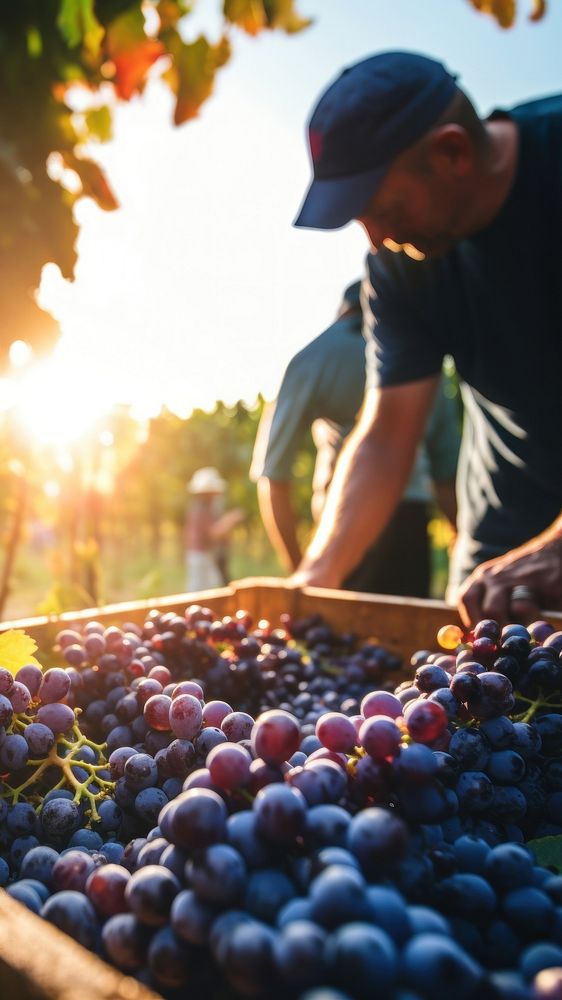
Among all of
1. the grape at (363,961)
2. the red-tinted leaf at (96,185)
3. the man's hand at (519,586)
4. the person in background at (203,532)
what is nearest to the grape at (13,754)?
the grape at (363,961)

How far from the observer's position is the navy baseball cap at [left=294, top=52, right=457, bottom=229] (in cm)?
169

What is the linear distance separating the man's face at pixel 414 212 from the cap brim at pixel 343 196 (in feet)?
0.10

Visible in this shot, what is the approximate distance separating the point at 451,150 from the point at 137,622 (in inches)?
54.8

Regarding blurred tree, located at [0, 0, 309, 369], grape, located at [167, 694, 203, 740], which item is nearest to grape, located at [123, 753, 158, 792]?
grape, located at [167, 694, 203, 740]

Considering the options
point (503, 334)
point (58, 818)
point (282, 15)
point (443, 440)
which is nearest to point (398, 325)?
point (503, 334)

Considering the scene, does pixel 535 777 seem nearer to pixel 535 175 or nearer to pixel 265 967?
pixel 265 967

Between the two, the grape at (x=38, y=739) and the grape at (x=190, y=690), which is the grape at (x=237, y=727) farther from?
the grape at (x=38, y=739)

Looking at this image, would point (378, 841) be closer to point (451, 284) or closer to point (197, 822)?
point (197, 822)

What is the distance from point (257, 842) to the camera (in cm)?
51

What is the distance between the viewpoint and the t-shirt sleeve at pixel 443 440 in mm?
3607

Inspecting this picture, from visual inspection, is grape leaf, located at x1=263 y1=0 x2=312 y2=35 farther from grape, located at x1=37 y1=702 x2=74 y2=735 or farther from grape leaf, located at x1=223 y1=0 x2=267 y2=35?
grape, located at x1=37 y1=702 x2=74 y2=735

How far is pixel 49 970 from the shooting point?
0.43 meters

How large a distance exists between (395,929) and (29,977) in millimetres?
233

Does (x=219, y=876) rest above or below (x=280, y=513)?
below
